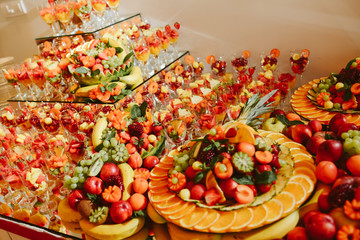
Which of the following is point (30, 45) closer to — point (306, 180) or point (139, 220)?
point (139, 220)

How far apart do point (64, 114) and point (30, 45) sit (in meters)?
2.03

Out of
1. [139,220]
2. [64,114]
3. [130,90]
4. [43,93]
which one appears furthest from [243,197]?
[43,93]

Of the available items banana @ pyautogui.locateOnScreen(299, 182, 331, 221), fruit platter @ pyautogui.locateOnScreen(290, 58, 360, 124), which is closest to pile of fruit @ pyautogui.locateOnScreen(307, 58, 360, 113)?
fruit platter @ pyautogui.locateOnScreen(290, 58, 360, 124)

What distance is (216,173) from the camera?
0.97 metres


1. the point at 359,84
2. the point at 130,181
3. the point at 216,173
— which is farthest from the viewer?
the point at 359,84

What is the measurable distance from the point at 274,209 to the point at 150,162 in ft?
1.87

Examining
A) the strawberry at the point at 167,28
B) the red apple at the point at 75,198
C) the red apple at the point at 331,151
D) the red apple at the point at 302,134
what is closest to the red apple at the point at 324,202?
the red apple at the point at 331,151

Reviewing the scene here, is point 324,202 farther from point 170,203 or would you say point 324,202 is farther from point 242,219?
point 170,203

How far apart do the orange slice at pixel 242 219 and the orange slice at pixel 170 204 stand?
0.66 ft

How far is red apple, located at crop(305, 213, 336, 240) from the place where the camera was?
2.48 feet

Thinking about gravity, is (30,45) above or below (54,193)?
above

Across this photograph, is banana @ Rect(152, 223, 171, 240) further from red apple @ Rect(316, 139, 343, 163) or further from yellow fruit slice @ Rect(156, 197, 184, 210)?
red apple @ Rect(316, 139, 343, 163)

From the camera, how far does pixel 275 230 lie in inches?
33.5

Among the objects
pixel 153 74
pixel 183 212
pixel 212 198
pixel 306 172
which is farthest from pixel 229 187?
pixel 153 74
